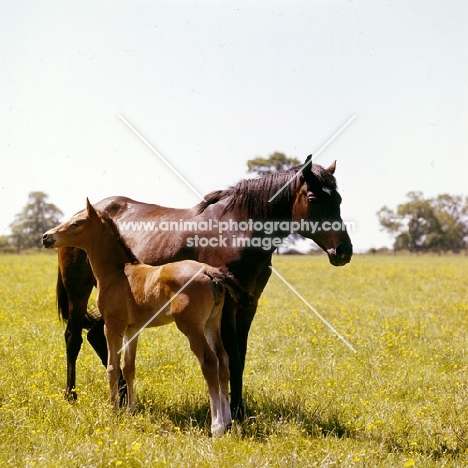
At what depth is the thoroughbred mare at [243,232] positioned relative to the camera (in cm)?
562

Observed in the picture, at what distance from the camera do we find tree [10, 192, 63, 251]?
42656 millimetres

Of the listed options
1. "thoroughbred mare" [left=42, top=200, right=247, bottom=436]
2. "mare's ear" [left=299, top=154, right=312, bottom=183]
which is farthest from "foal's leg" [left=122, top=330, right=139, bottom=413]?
"mare's ear" [left=299, top=154, right=312, bottom=183]

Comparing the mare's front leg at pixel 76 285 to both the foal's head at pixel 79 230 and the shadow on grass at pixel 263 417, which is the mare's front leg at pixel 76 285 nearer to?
the foal's head at pixel 79 230

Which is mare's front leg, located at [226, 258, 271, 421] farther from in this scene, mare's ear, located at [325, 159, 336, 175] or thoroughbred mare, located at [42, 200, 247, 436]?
mare's ear, located at [325, 159, 336, 175]

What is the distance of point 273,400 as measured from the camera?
6355 mm

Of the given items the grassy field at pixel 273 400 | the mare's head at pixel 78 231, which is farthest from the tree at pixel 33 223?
the mare's head at pixel 78 231

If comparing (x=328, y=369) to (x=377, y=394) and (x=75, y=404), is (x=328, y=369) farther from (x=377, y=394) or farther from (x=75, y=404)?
(x=75, y=404)

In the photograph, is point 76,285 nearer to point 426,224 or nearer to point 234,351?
point 234,351

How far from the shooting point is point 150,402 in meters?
6.20

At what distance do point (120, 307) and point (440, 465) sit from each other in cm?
328

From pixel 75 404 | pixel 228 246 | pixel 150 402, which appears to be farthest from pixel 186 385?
pixel 228 246

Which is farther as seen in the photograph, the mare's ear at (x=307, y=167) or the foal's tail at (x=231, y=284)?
the mare's ear at (x=307, y=167)

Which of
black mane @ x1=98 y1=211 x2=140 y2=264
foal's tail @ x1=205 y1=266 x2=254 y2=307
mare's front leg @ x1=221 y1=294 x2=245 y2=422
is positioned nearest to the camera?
foal's tail @ x1=205 y1=266 x2=254 y2=307

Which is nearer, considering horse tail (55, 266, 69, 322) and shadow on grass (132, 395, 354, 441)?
shadow on grass (132, 395, 354, 441)
